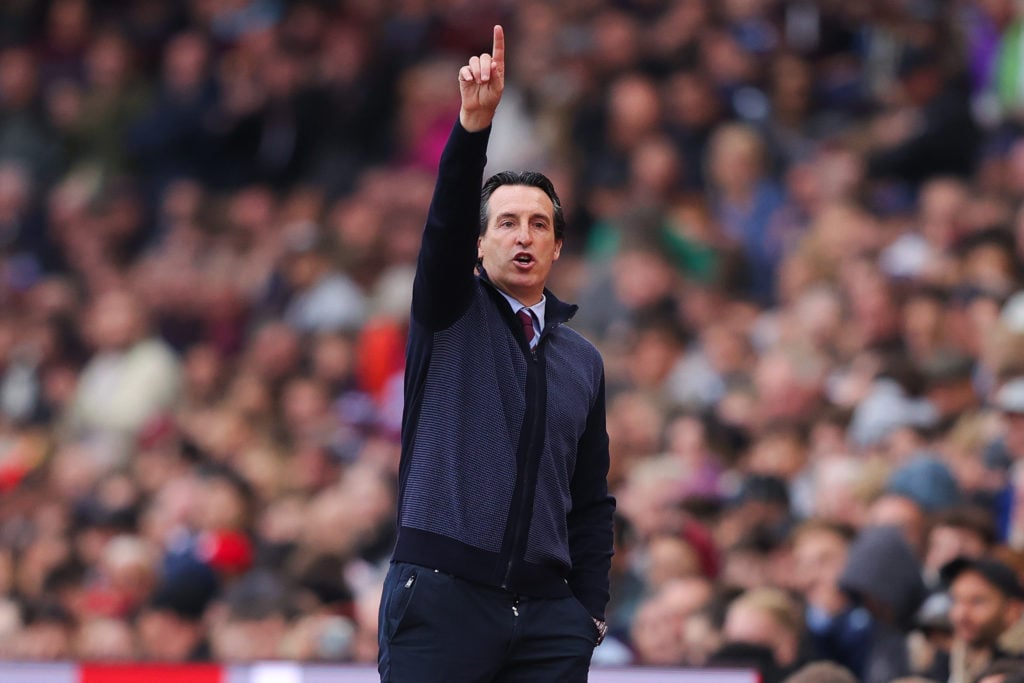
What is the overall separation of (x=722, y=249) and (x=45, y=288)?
15.7 ft

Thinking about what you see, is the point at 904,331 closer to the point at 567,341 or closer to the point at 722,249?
the point at 722,249

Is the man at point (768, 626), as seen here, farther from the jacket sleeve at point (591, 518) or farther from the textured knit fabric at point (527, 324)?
the textured knit fabric at point (527, 324)

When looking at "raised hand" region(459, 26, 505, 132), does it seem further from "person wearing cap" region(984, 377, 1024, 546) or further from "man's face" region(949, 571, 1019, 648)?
"person wearing cap" region(984, 377, 1024, 546)

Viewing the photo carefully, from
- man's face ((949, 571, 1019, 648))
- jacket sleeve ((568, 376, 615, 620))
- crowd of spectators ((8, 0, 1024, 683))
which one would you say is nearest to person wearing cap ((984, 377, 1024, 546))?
crowd of spectators ((8, 0, 1024, 683))

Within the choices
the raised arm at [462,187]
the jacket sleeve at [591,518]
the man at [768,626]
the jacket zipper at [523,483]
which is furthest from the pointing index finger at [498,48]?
the man at [768,626]

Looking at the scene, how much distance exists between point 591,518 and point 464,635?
0.53 m

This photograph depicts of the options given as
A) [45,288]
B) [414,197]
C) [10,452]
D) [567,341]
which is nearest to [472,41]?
[414,197]

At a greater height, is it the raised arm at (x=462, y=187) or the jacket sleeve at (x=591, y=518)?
the raised arm at (x=462, y=187)

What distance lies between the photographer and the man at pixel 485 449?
3957mm

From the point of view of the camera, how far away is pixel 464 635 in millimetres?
3975

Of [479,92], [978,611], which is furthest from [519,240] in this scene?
[978,611]

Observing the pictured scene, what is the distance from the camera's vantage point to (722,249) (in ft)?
35.0

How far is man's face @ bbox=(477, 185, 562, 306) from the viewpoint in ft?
13.8

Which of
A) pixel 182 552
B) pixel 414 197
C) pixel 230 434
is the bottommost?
pixel 182 552
